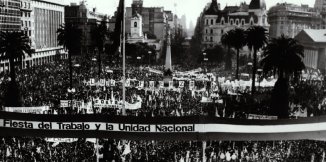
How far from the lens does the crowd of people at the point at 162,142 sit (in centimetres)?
2041

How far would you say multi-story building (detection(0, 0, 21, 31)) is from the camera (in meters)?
70.4

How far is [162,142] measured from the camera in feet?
73.8

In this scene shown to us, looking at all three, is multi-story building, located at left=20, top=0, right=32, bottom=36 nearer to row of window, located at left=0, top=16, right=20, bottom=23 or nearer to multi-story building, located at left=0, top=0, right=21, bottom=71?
multi-story building, located at left=0, top=0, right=21, bottom=71

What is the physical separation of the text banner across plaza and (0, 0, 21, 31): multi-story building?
59.2 meters

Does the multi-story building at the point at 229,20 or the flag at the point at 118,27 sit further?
the multi-story building at the point at 229,20

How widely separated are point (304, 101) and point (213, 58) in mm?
61864

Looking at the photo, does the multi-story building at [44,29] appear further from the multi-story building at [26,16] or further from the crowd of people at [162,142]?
the crowd of people at [162,142]

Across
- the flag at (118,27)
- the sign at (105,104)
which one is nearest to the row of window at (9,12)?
the sign at (105,104)

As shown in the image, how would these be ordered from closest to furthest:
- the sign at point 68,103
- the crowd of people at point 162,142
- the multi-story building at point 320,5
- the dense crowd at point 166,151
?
1. the dense crowd at point 166,151
2. the crowd of people at point 162,142
3. the sign at point 68,103
4. the multi-story building at point 320,5

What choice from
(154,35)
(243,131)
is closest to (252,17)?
(154,35)

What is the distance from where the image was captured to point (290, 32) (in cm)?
14625

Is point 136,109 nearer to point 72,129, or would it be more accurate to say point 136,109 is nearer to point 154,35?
point 72,129

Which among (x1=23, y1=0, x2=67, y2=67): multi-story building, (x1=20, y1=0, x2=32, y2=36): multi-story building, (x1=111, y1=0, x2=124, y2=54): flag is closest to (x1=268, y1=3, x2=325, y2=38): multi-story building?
(x1=23, y1=0, x2=67, y2=67): multi-story building

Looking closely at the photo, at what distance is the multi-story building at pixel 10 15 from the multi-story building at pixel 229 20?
53.7 m
